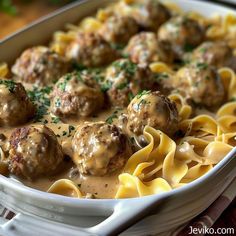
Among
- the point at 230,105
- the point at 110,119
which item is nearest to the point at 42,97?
the point at 110,119

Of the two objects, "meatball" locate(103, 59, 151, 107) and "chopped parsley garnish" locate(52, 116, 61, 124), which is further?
"meatball" locate(103, 59, 151, 107)

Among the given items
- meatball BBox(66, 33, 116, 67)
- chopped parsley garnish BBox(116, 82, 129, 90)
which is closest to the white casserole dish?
chopped parsley garnish BBox(116, 82, 129, 90)

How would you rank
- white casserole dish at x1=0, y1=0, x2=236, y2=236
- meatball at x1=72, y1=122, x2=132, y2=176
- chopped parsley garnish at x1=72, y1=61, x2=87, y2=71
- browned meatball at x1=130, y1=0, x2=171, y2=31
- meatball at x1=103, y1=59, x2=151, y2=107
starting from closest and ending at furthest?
white casserole dish at x1=0, y1=0, x2=236, y2=236, meatball at x1=72, y1=122, x2=132, y2=176, meatball at x1=103, y1=59, x2=151, y2=107, chopped parsley garnish at x1=72, y1=61, x2=87, y2=71, browned meatball at x1=130, y1=0, x2=171, y2=31

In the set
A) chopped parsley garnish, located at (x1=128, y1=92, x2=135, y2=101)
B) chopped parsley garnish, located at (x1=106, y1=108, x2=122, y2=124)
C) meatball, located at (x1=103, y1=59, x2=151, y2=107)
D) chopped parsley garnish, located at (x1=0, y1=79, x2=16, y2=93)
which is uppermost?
chopped parsley garnish, located at (x1=0, y1=79, x2=16, y2=93)

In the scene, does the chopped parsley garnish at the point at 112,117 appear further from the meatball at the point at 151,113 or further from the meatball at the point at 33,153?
the meatball at the point at 33,153

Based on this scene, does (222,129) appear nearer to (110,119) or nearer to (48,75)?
(110,119)

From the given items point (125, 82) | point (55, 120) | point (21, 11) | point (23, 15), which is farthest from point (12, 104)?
point (21, 11)

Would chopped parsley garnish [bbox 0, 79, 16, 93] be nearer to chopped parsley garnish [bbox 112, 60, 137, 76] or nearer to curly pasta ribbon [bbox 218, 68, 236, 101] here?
chopped parsley garnish [bbox 112, 60, 137, 76]
